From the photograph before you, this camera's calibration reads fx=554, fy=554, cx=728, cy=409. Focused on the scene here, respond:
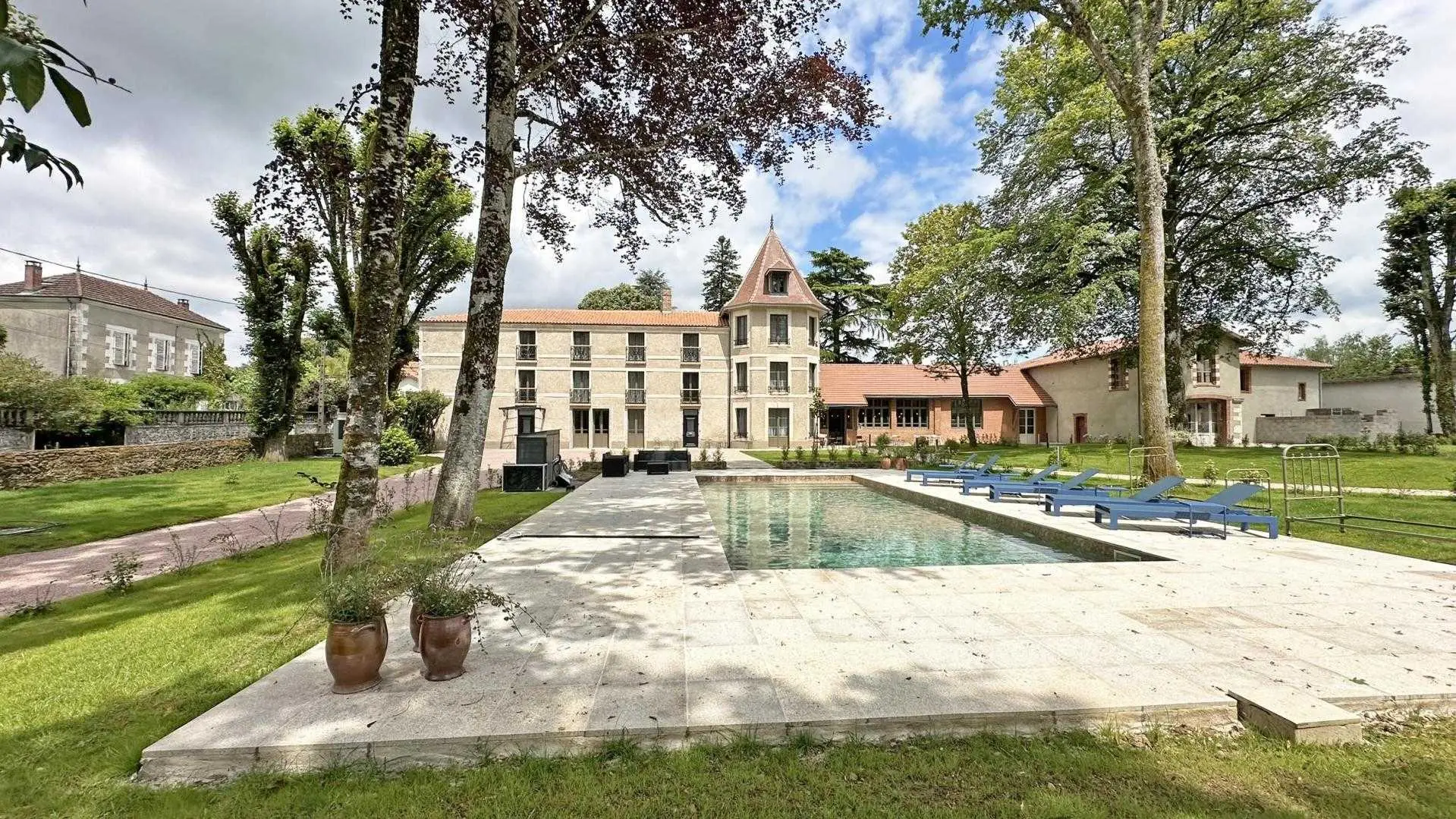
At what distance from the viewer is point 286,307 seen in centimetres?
2056

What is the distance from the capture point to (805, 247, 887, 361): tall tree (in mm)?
40062

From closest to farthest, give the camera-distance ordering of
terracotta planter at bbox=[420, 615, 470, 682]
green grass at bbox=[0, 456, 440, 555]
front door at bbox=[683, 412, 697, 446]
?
terracotta planter at bbox=[420, 615, 470, 682]
green grass at bbox=[0, 456, 440, 555]
front door at bbox=[683, 412, 697, 446]

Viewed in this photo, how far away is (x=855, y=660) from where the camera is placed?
357 centimetres

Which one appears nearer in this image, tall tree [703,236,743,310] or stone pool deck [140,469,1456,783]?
stone pool deck [140,469,1456,783]

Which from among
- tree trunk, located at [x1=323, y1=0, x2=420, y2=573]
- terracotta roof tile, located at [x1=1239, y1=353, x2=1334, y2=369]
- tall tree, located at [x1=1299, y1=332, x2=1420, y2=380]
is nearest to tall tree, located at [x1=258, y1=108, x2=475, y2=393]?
tree trunk, located at [x1=323, y1=0, x2=420, y2=573]

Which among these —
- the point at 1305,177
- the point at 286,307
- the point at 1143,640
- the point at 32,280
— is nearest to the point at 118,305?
the point at 32,280

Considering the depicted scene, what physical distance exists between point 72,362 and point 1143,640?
45.8 meters

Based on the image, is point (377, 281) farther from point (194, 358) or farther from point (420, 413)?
point (194, 358)

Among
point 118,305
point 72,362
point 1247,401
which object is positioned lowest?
point 1247,401

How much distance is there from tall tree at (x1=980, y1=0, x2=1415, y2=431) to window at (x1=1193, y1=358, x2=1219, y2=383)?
6835mm

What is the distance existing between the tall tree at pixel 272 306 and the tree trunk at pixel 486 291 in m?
16.0

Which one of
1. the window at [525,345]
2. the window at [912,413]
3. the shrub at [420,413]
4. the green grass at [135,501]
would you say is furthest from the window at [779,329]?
the green grass at [135,501]

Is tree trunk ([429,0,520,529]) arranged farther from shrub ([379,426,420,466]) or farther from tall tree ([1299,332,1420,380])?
tall tree ([1299,332,1420,380])

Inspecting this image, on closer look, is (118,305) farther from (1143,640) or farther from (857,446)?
(1143,640)
